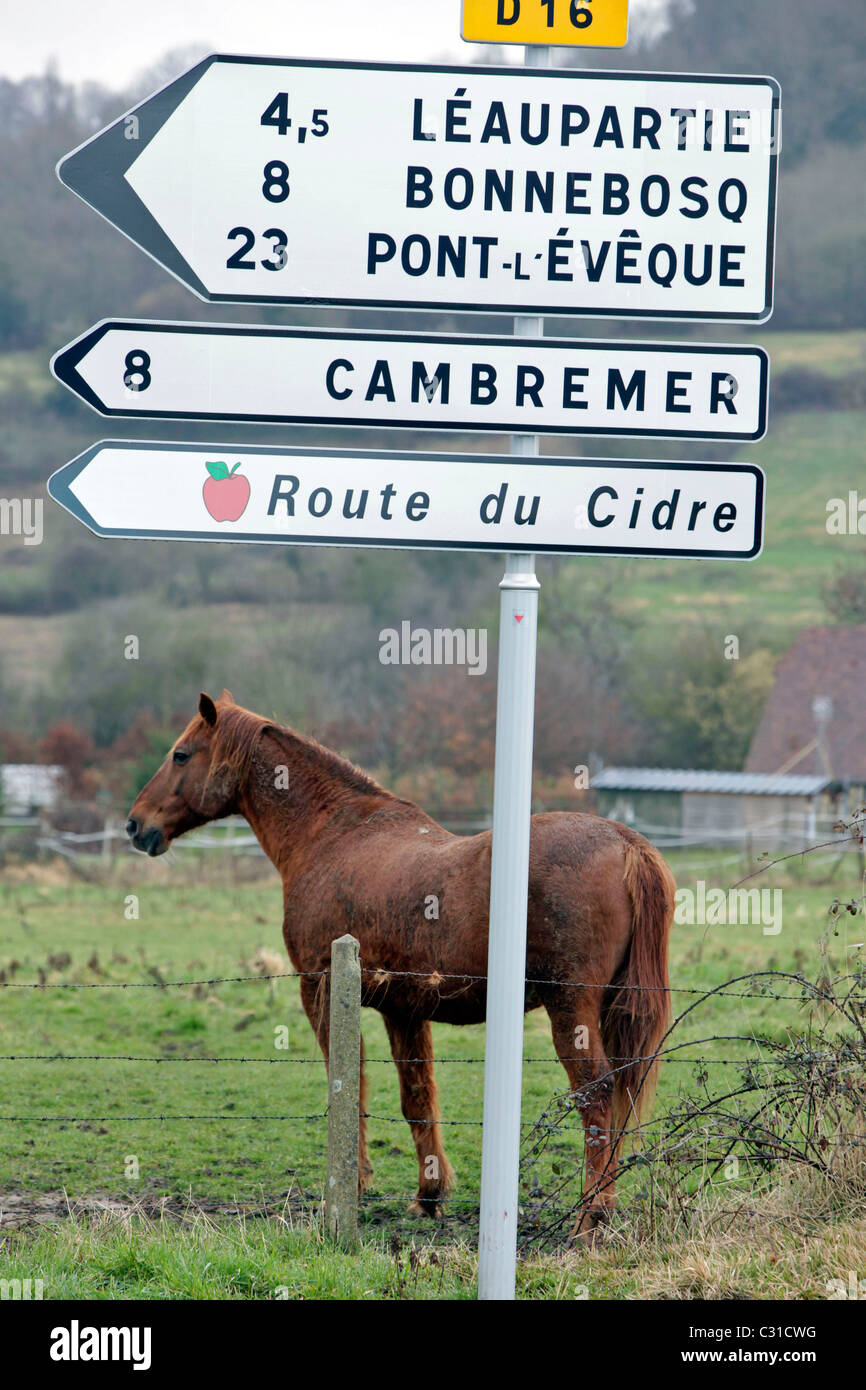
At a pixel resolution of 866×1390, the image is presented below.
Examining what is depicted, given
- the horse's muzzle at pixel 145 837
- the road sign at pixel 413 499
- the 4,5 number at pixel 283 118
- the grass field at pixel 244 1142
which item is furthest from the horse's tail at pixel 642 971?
the 4,5 number at pixel 283 118

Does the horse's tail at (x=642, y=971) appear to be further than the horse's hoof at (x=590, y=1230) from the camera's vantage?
Yes

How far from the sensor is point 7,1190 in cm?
543

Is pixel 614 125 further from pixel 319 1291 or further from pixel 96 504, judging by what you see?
pixel 319 1291

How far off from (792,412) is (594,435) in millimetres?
70443

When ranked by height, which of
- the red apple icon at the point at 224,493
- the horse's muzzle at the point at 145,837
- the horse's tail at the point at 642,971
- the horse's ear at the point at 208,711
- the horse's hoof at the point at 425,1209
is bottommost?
the horse's hoof at the point at 425,1209

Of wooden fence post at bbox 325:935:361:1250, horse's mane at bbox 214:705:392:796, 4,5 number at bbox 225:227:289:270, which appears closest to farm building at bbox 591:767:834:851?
→ horse's mane at bbox 214:705:392:796

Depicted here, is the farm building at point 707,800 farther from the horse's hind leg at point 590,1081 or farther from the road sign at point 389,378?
the road sign at point 389,378

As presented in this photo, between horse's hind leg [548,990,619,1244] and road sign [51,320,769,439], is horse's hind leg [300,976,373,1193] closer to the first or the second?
horse's hind leg [548,990,619,1244]

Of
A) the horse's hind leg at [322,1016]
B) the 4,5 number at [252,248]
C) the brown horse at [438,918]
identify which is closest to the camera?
the 4,5 number at [252,248]

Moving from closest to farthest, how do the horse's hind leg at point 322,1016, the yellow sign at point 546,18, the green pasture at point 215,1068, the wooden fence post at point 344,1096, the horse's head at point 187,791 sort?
the yellow sign at point 546,18 < the wooden fence post at point 344,1096 < the horse's hind leg at point 322,1016 < the green pasture at point 215,1068 < the horse's head at point 187,791

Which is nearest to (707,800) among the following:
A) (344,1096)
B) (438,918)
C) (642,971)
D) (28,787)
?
(28,787)

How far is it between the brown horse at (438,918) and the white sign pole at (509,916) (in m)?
1.03

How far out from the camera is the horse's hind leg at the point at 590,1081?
453cm

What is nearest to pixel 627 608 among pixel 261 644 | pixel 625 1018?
pixel 261 644
